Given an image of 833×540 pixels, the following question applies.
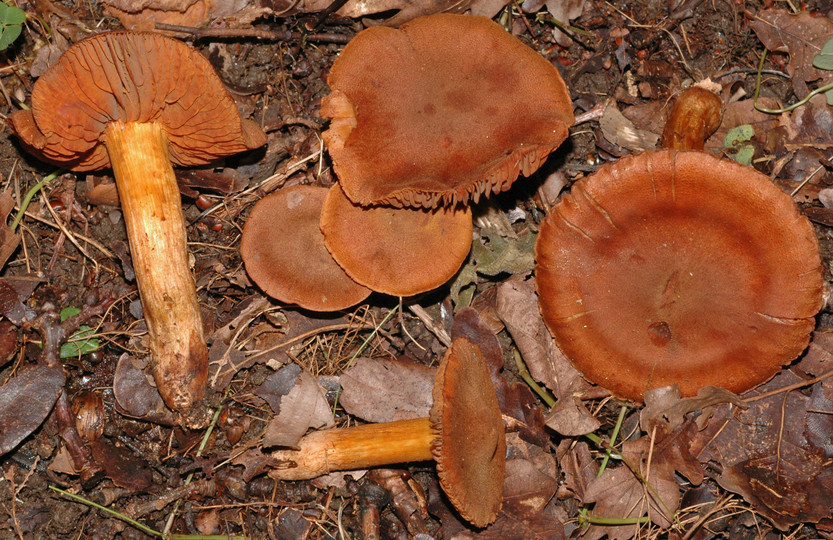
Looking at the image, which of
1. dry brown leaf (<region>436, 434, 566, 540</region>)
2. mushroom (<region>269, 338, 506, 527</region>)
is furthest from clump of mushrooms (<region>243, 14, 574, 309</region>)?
dry brown leaf (<region>436, 434, 566, 540</region>)

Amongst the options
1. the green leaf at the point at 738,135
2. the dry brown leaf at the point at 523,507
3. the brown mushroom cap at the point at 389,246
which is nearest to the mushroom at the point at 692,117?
the green leaf at the point at 738,135

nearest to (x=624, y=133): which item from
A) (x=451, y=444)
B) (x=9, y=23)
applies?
(x=451, y=444)

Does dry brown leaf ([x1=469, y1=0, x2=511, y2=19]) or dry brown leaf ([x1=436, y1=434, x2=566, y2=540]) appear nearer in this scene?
dry brown leaf ([x1=436, y1=434, x2=566, y2=540])

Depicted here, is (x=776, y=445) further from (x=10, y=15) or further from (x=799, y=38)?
(x=10, y=15)

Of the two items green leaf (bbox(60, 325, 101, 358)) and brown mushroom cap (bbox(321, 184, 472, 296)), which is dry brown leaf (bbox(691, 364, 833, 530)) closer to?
brown mushroom cap (bbox(321, 184, 472, 296))

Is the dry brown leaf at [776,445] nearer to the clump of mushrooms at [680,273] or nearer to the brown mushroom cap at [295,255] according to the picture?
the clump of mushrooms at [680,273]
